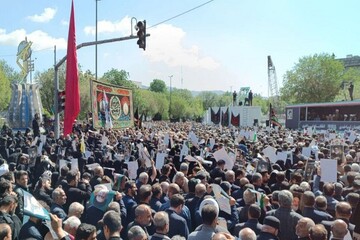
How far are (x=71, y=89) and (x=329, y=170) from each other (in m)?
8.98

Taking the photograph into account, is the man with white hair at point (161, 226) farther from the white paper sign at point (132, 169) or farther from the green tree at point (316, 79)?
the green tree at point (316, 79)

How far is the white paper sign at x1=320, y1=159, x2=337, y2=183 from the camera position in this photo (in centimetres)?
859

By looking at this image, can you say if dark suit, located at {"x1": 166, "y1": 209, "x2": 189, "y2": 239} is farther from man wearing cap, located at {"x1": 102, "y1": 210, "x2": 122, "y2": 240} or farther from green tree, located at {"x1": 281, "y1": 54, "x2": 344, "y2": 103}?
green tree, located at {"x1": 281, "y1": 54, "x2": 344, "y2": 103}

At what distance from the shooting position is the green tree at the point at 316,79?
7212cm

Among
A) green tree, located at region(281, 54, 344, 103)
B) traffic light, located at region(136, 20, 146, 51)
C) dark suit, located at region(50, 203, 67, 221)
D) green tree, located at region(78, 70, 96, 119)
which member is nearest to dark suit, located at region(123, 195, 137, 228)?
dark suit, located at region(50, 203, 67, 221)

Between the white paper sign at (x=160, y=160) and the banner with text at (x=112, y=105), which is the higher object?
the banner with text at (x=112, y=105)

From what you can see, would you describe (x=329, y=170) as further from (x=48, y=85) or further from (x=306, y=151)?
(x=48, y=85)

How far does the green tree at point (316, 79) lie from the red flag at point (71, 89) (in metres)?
63.3

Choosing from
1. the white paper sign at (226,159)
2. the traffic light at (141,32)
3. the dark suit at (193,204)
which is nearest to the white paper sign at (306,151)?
the white paper sign at (226,159)

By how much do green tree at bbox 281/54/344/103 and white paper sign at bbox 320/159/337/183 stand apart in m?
66.5

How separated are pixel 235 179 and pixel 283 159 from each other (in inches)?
145

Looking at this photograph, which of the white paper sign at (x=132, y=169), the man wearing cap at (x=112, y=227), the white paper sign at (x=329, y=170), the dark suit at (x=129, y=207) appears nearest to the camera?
the man wearing cap at (x=112, y=227)

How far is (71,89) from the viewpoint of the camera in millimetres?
14164

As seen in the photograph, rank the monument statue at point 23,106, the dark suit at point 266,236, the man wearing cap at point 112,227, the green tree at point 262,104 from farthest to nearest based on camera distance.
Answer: the green tree at point 262,104 → the monument statue at point 23,106 → the dark suit at point 266,236 → the man wearing cap at point 112,227
